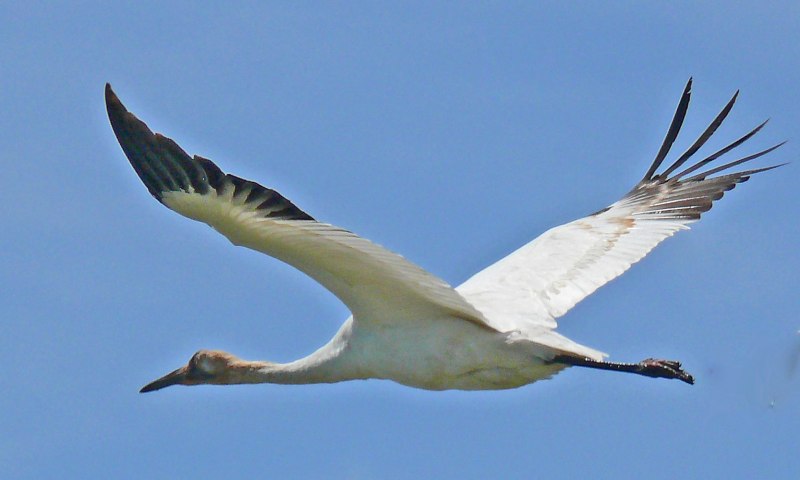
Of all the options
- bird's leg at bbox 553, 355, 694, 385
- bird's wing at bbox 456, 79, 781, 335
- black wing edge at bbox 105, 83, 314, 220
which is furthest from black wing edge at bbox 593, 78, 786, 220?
black wing edge at bbox 105, 83, 314, 220

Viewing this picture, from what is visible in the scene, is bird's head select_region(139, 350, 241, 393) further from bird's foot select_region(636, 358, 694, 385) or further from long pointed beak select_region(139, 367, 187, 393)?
bird's foot select_region(636, 358, 694, 385)

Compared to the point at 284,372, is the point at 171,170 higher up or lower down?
higher up

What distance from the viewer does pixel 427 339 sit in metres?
12.7

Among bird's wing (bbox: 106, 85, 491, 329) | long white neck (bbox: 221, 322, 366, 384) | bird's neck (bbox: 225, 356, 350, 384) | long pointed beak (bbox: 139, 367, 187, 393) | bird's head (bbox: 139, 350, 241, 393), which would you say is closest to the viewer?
bird's wing (bbox: 106, 85, 491, 329)

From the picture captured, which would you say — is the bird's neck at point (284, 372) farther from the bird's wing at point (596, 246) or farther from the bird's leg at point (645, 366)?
the bird's leg at point (645, 366)

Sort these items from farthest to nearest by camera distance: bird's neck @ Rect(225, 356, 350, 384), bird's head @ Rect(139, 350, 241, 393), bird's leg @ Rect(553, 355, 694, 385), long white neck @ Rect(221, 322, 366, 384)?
bird's head @ Rect(139, 350, 241, 393) < bird's neck @ Rect(225, 356, 350, 384) < long white neck @ Rect(221, 322, 366, 384) < bird's leg @ Rect(553, 355, 694, 385)

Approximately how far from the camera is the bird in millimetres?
11305

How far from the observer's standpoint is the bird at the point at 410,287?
11.3 metres

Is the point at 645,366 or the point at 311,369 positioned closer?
the point at 645,366

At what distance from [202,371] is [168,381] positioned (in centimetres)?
41

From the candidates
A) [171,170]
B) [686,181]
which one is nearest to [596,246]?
[686,181]

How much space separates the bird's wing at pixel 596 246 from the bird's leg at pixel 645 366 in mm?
574

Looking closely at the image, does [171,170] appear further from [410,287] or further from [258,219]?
[410,287]

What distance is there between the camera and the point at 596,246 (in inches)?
594
